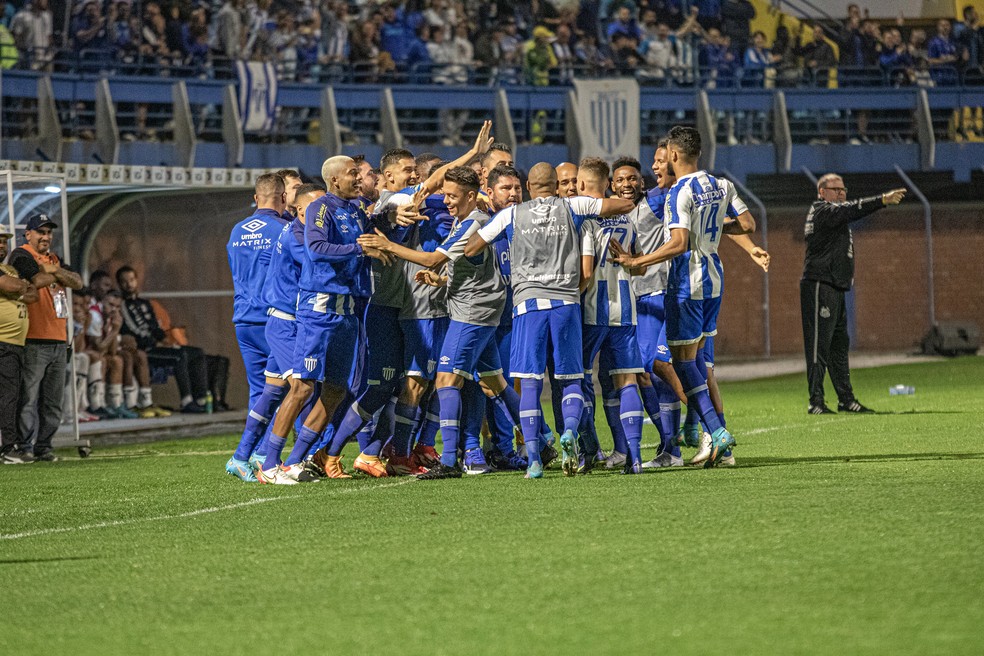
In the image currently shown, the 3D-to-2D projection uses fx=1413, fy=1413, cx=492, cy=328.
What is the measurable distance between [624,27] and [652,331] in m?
20.0

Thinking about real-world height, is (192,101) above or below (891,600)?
above

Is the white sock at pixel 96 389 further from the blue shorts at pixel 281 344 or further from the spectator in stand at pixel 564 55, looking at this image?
the spectator in stand at pixel 564 55

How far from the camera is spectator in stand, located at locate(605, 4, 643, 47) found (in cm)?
2848

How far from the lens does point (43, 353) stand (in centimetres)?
1251

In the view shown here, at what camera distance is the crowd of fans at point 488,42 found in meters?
23.7

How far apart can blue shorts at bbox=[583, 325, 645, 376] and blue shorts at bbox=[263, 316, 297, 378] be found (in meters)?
1.96

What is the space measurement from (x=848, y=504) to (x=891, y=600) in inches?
91.7

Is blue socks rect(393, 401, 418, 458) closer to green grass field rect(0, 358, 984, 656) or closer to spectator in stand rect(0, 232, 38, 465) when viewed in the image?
green grass field rect(0, 358, 984, 656)

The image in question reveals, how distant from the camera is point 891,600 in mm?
4793

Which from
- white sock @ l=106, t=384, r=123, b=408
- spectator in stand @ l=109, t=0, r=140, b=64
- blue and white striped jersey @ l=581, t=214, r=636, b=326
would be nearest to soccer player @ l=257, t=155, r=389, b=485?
blue and white striped jersey @ l=581, t=214, r=636, b=326

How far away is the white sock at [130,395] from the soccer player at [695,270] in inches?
352

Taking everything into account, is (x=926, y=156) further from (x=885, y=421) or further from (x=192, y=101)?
(x=885, y=421)

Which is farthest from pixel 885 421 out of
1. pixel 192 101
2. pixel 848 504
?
pixel 192 101

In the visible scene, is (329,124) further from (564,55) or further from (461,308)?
(461,308)
